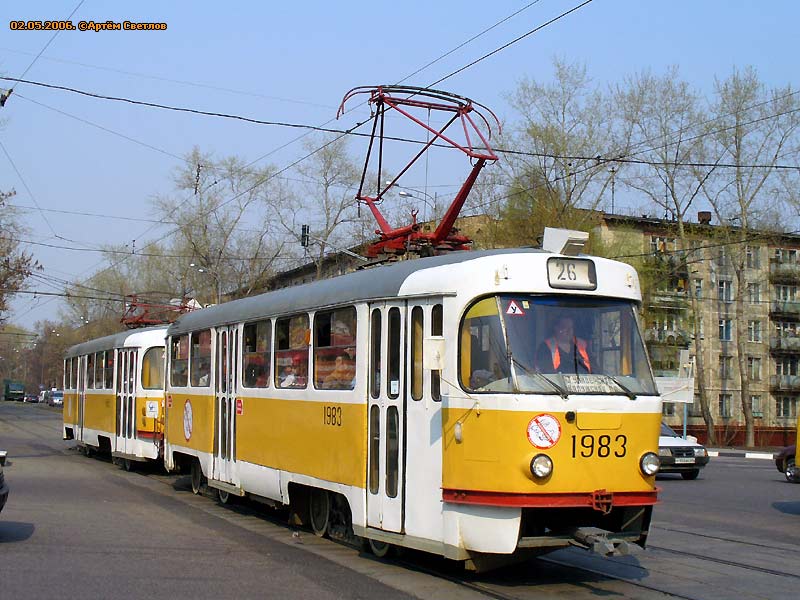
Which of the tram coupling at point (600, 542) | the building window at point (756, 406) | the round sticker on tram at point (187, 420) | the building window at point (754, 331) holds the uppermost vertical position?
the building window at point (754, 331)

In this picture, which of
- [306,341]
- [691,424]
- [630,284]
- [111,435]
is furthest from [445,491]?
[691,424]

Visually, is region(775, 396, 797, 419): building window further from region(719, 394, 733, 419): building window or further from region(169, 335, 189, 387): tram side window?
region(169, 335, 189, 387): tram side window

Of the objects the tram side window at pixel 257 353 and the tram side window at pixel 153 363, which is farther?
the tram side window at pixel 153 363

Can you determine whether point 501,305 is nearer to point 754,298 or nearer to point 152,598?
point 152,598

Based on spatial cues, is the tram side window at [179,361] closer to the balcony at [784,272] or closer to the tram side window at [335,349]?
the tram side window at [335,349]

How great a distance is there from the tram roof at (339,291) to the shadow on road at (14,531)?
12.7 ft

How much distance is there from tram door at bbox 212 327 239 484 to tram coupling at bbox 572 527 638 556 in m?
6.93

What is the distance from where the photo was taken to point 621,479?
8883 mm

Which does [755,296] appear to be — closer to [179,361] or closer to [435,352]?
[179,361]

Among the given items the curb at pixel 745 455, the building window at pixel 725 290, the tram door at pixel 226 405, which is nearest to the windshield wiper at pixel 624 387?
the tram door at pixel 226 405

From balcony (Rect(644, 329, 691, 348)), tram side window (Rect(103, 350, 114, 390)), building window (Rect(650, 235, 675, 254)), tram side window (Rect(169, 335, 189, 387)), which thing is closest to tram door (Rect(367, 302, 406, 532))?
tram side window (Rect(169, 335, 189, 387))

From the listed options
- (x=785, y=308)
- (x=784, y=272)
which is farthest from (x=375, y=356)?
(x=785, y=308)

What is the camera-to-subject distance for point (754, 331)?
68.0 metres

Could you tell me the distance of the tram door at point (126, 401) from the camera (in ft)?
73.1
